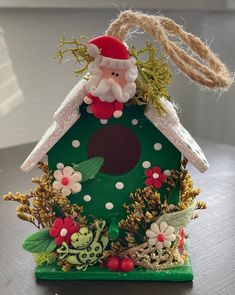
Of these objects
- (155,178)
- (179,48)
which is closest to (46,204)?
(155,178)

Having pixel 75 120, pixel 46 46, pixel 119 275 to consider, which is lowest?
pixel 119 275

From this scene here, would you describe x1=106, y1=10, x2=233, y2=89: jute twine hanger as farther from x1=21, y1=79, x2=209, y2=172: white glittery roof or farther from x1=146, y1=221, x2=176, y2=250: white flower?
x1=146, y1=221, x2=176, y2=250: white flower

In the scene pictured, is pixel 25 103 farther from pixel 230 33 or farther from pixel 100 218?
pixel 100 218

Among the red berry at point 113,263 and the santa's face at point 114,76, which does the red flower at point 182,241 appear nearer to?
the red berry at point 113,263

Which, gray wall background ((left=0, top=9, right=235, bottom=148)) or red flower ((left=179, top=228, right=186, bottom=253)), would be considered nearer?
red flower ((left=179, top=228, right=186, bottom=253))

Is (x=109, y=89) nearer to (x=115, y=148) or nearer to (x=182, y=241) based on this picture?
(x=115, y=148)

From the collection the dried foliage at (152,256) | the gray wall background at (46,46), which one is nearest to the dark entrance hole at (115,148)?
the dried foliage at (152,256)

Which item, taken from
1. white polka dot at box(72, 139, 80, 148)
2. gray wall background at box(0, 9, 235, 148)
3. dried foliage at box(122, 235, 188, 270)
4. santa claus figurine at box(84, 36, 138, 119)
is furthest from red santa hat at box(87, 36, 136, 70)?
gray wall background at box(0, 9, 235, 148)

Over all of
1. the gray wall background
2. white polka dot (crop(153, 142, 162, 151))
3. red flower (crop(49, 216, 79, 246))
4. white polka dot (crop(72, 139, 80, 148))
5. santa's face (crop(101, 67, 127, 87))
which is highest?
the gray wall background
